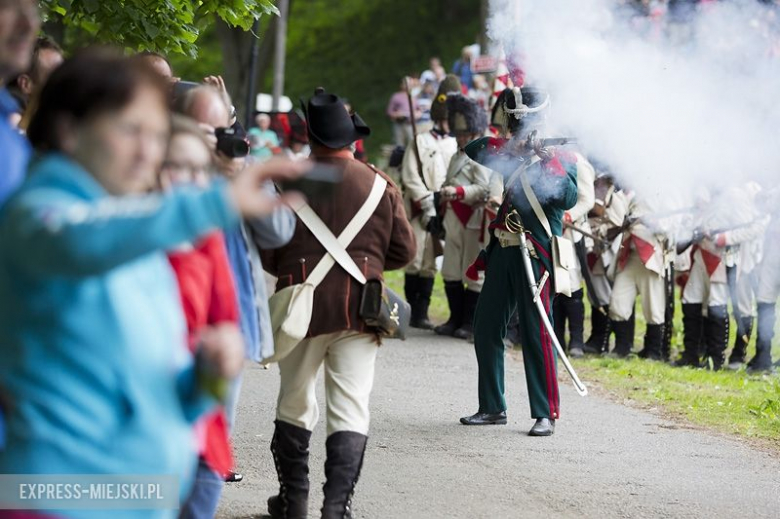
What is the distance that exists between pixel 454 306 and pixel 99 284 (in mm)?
10824

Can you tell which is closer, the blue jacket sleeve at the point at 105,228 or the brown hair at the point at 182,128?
the blue jacket sleeve at the point at 105,228

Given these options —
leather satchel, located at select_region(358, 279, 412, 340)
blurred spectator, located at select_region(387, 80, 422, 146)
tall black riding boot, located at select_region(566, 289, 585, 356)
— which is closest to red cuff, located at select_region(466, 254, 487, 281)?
leather satchel, located at select_region(358, 279, 412, 340)

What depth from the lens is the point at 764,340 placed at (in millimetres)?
12211

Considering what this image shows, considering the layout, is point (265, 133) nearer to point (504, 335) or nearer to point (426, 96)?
point (426, 96)

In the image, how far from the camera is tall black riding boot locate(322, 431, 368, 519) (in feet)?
18.1

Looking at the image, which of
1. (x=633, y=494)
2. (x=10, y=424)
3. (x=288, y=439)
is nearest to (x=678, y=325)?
(x=633, y=494)

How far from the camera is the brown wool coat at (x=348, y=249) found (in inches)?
221

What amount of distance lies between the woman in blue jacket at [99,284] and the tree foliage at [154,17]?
4822mm

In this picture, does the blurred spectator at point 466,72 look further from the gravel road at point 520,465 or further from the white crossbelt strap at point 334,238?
the white crossbelt strap at point 334,238

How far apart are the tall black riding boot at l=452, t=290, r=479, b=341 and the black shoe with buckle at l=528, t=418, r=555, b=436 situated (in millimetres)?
4711

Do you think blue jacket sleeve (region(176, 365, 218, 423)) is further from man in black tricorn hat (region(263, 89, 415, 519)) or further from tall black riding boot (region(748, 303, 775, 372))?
tall black riding boot (region(748, 303, 775, 372))

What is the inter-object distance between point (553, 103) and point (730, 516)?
452cm

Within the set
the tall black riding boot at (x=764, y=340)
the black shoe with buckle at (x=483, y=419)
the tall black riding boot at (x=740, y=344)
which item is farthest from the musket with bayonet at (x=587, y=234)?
the black shoe with buckle at (x=483, y=419)

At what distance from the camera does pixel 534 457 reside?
759 cm
